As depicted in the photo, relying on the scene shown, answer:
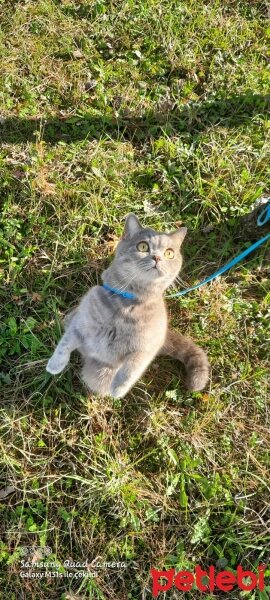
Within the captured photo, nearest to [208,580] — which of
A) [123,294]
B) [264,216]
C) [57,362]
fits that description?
[57,362]

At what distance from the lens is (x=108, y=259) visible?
3.57 m

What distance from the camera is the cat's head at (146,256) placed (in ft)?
7.75

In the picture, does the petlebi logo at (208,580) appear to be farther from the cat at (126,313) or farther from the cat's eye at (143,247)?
the cat's eye at (143,247)

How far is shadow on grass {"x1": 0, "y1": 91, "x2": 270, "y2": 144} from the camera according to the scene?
12.5 ft

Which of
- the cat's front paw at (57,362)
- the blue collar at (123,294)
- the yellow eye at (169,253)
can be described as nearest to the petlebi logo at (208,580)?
the cat's front paw at (57,362)

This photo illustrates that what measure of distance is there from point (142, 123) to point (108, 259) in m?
1.43

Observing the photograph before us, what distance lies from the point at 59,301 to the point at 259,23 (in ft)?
12.1

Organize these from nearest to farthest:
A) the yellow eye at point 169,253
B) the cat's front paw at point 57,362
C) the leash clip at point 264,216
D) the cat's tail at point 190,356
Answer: the yellow eye at point 169,253
the cat's front paw at point 57,362
the cat's tail at point 190,356
the leash clip at point 264,216

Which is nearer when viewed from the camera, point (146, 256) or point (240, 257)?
point (146, 256)

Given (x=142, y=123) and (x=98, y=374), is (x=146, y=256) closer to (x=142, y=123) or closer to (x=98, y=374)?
(x=98, y=374)

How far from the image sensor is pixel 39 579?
287 centimetres

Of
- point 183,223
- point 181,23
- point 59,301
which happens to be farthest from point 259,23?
point 59,301

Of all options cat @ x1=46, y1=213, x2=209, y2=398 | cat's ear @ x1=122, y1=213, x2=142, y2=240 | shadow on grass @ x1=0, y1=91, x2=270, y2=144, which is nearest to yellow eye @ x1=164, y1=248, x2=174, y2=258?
cat @ x1=46, y1=213, x2=209, y2=398

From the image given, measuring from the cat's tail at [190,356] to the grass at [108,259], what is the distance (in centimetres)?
24
